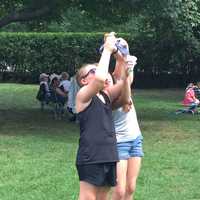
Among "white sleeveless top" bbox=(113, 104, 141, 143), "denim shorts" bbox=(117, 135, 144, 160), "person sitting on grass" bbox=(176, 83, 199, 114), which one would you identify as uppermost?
"white sleeveless top" bbox=(113, 104, 141, 143)

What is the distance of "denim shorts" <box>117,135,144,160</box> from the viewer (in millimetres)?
5445

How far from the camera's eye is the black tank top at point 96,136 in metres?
4.51

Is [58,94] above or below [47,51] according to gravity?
below

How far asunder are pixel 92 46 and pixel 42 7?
15568 millimetres

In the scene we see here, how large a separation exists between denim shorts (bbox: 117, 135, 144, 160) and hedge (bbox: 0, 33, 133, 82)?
23446 millimetres

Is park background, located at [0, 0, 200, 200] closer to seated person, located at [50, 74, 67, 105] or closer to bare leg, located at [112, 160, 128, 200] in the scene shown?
seated person, located at [50, 74, 67, 105]

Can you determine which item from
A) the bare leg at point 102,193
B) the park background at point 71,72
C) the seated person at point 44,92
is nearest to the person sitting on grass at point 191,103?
the park background at point 71,72

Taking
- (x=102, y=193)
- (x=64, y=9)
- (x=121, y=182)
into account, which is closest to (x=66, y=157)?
(x=121, y=182)

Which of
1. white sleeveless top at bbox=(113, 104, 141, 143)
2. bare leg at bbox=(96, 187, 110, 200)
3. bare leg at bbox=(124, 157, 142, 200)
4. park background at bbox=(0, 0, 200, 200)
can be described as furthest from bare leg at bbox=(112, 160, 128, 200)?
park background at bbox=(0, 0, 200, 200)

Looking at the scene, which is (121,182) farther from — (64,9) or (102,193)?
(64,9)

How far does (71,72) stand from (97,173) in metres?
25.0

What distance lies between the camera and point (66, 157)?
31.9 feet

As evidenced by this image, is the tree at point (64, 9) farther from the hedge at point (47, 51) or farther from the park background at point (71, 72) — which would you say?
the hedge at point (47, 51)

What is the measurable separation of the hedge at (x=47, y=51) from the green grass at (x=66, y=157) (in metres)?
11.7
